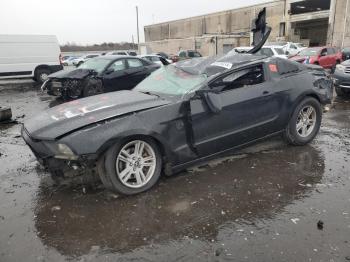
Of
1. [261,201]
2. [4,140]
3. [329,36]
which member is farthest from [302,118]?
[329,36]

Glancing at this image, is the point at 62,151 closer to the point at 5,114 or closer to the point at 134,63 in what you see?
the point at 5,114

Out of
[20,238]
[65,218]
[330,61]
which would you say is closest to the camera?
[20,238]

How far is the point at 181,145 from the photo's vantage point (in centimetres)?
418

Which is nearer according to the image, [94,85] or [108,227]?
[108,227]

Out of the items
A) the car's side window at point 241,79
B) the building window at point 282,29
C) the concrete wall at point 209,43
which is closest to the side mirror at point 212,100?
the car's side window at point 241,79

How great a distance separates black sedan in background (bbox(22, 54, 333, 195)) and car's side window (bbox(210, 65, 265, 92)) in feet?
0.04

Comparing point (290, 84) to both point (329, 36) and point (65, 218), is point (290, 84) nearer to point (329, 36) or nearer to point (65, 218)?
point (65, 218)

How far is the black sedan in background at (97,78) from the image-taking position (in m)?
10.1

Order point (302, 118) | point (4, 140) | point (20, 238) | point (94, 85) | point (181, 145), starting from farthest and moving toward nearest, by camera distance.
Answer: point (94, 85), point (4, 140), point (302, 118), point (181, 145), point (20, 238)

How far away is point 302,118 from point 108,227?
363cm

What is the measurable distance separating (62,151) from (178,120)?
4.52 ft

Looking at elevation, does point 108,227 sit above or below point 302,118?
below

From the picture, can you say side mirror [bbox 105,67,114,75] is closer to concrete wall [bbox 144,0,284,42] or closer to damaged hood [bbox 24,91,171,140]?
damaged hood [bbox 24,91,171,140]

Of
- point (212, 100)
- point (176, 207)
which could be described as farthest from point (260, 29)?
point (176, 207)
